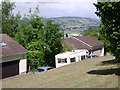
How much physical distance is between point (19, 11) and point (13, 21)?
287 cm

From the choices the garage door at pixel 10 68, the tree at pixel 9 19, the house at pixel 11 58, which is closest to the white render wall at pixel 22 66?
the house at pixel 11 58

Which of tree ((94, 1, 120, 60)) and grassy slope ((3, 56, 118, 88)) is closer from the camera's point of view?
tree ((94, 1, 120, 60))

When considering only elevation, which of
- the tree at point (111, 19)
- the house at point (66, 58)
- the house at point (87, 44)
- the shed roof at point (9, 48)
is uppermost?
the tree at point (111, 19)

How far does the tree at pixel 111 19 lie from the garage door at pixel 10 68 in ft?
48.3

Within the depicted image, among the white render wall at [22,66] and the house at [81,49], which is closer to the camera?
the white render wall at [22,66]

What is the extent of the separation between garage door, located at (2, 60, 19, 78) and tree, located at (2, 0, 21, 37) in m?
16.5

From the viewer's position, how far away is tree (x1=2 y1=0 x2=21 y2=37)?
39125 mm

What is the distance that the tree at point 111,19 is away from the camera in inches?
340

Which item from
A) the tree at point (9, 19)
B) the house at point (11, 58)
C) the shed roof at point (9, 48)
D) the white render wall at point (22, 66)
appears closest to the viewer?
the house at point (11, 58)

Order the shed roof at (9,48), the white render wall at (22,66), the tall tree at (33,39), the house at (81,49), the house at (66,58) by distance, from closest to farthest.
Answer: the shed roof at (9,48) → the white render wall at (22,66) → the house at (66,58) → the house at (81,49) → the tall tree at (33,39)

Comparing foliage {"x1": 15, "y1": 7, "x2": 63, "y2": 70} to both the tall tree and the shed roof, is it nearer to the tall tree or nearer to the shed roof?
the tall tree

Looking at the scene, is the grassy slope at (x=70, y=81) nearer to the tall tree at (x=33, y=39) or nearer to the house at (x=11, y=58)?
the house at (x=11, y=58)

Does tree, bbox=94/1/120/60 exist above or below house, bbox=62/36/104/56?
above

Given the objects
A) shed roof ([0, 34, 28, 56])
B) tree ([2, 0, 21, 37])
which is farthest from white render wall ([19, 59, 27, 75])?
tree ([2, 0, 21, 37])
